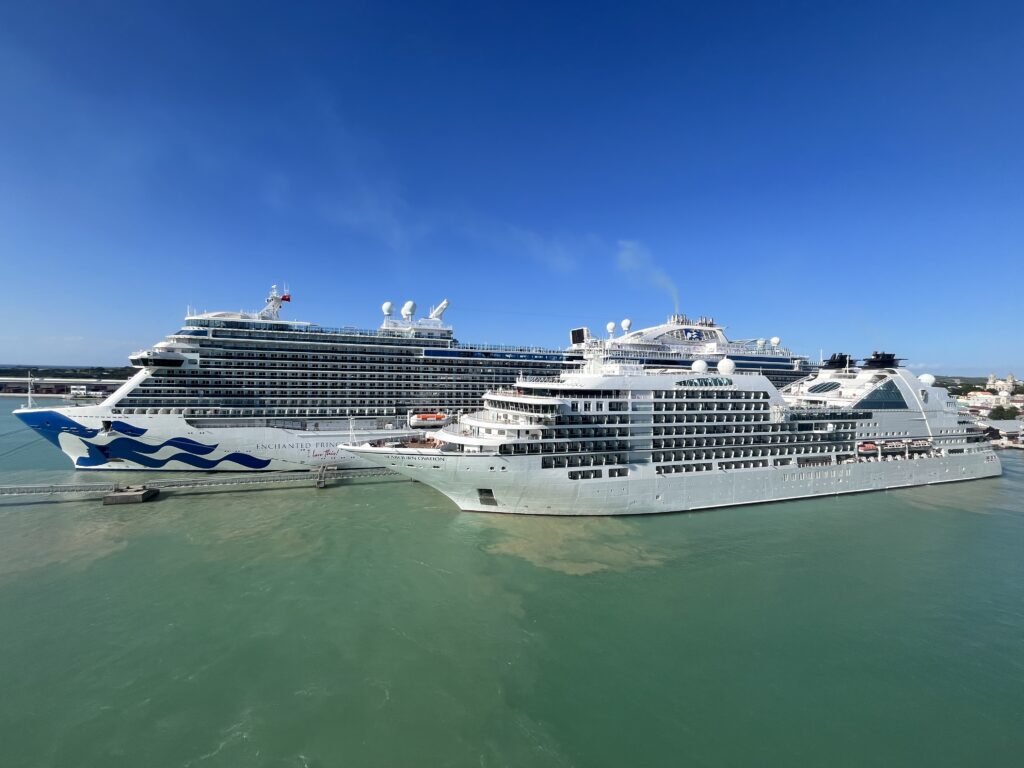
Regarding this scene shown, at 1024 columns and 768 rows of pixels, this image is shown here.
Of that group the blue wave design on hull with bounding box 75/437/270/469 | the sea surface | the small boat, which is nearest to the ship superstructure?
the small boat

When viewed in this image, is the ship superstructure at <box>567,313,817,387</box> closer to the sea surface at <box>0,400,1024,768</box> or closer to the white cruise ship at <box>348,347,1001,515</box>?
the white cruise ship at <box>348,347,1001,515</box>

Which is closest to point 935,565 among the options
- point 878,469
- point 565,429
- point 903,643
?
point 903,643

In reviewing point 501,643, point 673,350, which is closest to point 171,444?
point 501,643

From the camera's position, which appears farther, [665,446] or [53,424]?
[53,424]

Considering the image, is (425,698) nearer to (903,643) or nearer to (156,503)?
(903,643)

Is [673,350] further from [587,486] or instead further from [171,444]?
[171,444]
